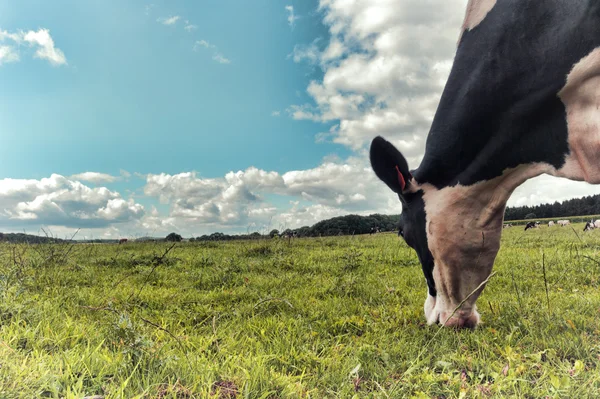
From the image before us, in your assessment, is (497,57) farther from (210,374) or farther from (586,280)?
(586,280)

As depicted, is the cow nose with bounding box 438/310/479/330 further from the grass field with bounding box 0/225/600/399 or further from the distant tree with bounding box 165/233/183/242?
the distant tree with bounding box 165/233/183/242

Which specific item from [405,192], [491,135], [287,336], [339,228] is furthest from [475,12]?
[339,228]

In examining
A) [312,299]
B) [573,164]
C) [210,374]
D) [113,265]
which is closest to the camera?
[210,374]

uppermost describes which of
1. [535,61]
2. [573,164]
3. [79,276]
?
[535,61]

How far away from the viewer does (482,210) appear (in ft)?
11.6

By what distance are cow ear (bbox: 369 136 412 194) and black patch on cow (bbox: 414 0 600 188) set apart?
232 millimetres

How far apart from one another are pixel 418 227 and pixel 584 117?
166 cm

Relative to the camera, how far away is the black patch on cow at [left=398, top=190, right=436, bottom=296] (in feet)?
12.7

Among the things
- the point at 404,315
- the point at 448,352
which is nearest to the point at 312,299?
the point at 404,315

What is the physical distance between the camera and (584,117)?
2791mm

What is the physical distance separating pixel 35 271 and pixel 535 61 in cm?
757

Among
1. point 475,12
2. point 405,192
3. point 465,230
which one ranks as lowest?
point 465,230

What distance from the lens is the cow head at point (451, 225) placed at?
3.51 meters

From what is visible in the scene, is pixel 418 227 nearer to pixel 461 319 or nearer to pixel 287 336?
pixel 461 319
